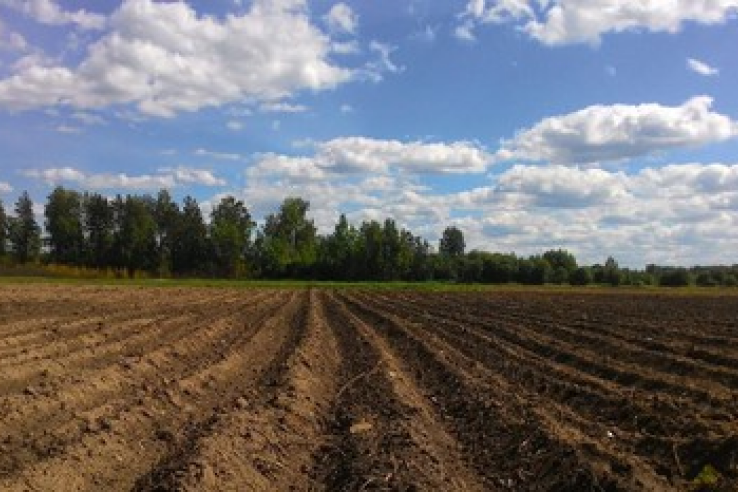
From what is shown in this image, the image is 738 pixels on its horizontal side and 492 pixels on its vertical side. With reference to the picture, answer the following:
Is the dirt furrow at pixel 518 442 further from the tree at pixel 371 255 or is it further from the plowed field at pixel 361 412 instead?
the tree at pixel 371 255

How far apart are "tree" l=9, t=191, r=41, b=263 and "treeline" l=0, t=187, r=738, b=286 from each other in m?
0.16

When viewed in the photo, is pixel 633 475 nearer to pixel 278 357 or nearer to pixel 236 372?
pixel 236 372

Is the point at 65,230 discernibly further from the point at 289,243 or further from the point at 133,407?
the point at 133,407

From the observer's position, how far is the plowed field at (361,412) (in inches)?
323

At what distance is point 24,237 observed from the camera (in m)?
131

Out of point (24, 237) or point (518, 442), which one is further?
point (24, 237)

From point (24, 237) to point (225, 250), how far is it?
33.7 metres

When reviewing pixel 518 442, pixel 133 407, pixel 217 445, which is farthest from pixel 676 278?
pixel 217 445

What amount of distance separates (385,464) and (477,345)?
42.5ft

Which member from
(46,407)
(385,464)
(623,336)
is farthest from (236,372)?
(623,336)

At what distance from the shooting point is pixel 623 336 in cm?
2358

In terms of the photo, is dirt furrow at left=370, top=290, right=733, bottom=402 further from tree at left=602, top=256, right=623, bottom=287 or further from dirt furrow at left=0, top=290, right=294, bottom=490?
tree at left=602, top=256, right=623, bottom=287

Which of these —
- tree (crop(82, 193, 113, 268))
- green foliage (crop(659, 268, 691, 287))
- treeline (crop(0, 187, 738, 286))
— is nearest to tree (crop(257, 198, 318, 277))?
treeline (crop(0, 187, 738, 286))

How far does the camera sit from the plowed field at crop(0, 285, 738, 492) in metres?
8.20
